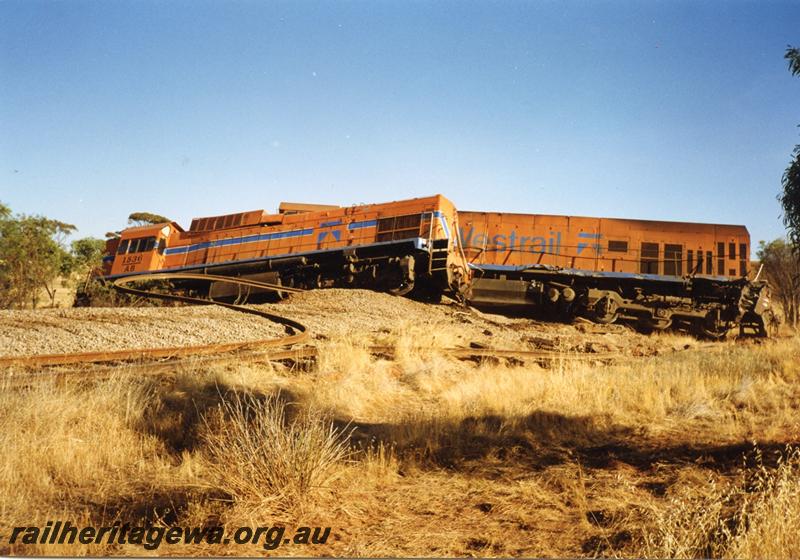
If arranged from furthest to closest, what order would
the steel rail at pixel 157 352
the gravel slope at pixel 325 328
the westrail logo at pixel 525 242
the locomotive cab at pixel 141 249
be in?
the locomotive cab at pixel 141 249
the westrail logo at pixel 525 242
the gravel slope at pixel 325 328
the steel rail at pixel 157 352

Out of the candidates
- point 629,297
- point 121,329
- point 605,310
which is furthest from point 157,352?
point 629,297

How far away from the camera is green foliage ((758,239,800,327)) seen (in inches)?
995

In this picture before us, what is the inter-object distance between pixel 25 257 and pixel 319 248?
1170cm

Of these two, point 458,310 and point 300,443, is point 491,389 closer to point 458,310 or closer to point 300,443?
point 300,443

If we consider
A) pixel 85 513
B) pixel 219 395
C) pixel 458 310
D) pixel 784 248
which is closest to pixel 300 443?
pixel 85 513

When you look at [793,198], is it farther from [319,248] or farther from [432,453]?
[319,248]

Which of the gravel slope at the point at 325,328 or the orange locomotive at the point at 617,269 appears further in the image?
the orange locomotive at the point at 617,269

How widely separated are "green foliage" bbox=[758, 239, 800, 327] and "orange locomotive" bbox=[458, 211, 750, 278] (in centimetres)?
993

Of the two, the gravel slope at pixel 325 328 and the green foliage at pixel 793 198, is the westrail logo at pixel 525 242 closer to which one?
the gravel slope at pixel 325 328

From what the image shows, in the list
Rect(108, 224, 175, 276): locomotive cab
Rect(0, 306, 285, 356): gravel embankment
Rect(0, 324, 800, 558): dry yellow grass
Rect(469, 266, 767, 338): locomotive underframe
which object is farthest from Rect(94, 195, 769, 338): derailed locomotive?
Rect(0, 324, 800, 558): dry yellow grass

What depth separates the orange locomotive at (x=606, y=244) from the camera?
16859 millimetres

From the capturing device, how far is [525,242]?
18.0m

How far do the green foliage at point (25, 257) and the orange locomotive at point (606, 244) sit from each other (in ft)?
53.6

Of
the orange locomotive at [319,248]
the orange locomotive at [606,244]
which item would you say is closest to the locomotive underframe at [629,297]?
the orange locomotive at [606,244]
